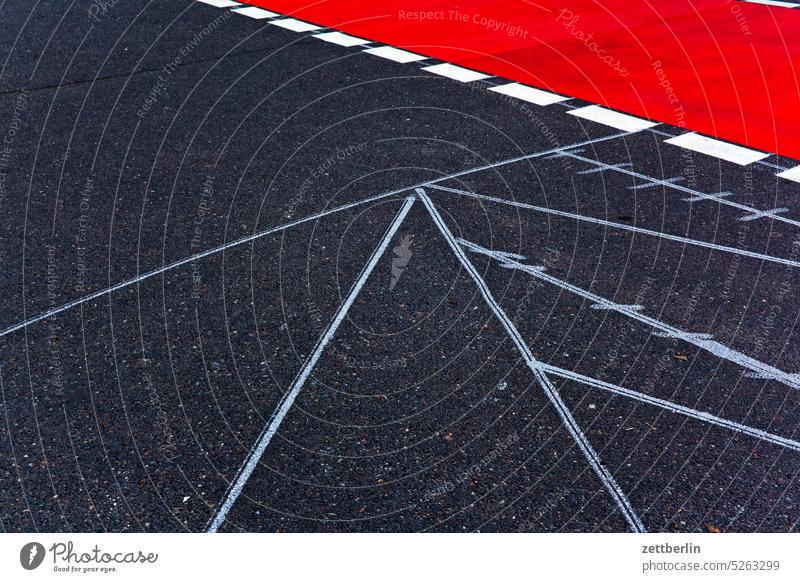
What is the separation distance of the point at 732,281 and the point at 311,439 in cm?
239

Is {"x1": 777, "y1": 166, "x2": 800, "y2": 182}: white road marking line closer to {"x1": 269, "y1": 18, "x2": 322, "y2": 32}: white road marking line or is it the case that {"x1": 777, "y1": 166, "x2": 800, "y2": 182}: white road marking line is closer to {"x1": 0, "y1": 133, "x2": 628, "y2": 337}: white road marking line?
{"x1": 0, "y1": 133, "x2": 628, "y2": 337}: white road marking line

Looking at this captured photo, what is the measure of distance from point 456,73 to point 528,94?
85 cm

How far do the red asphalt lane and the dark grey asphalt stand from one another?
76 centimetres

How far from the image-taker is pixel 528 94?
293 inches

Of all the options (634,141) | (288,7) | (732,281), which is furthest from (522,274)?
(288,7)

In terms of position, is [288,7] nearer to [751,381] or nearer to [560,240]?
[560,240]

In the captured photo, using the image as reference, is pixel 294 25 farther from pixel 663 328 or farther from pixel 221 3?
pixel 663 328

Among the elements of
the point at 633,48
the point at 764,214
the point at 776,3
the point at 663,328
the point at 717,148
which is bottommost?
the point at 663,328

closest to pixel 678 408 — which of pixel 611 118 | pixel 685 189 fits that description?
pixel 685 189

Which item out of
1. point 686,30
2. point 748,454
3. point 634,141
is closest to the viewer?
point 748,454

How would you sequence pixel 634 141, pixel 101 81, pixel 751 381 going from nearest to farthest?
pixel 751 381, pixel 634 141, pixel 101 81

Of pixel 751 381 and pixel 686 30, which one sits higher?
pixel 686 30

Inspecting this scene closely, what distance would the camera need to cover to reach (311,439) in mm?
3566

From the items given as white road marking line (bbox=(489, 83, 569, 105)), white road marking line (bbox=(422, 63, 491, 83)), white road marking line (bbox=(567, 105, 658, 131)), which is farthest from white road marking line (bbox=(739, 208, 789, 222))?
white road marking line (bbox=(422, 63, 491, 83))
